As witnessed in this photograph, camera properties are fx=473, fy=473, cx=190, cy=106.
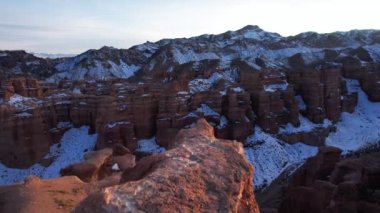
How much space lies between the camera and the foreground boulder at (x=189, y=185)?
5.66 m

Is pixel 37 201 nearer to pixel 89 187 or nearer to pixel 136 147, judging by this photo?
pixel 89 187

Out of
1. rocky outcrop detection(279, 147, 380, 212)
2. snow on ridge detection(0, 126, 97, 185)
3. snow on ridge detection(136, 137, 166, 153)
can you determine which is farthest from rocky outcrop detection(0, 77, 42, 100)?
rocky outcrop detection(279, 147, 380, 212)

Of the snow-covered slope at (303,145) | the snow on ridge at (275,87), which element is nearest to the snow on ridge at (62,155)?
the snow-covered slope at (303,145)

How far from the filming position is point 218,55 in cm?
11400

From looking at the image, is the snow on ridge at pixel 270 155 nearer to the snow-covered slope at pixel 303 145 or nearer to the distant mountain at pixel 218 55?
the snow-covered slope at pixel 303 145

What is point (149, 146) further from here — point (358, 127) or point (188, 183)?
point (188, 183)

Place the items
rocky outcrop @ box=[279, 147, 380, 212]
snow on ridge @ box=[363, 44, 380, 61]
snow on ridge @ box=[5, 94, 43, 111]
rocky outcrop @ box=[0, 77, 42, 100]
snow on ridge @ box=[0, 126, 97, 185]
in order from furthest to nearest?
snow on ridge @ box=[363, 44, 380, 61] → rocky outcrop @ box=[0, 77, 42, 100] → snow on ridge @ box=[5, 94, 43, 111] → snow on ridge @ box=[0, 126, 97, 185] → rocky outcrop @ box=[279, 147, 380, 212]

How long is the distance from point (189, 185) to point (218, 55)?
357 feet

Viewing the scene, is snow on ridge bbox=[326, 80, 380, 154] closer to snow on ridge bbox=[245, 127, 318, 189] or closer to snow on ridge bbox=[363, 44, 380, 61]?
snow on ridge bbox=[245, 127, 318, 189]

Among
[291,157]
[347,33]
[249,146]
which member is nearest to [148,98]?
[249,146]

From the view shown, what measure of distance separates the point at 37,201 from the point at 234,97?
30.4 m

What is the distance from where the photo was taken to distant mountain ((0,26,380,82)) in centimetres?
9830

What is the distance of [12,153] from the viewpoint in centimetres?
3334

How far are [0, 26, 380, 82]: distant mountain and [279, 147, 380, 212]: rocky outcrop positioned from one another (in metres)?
57.1
